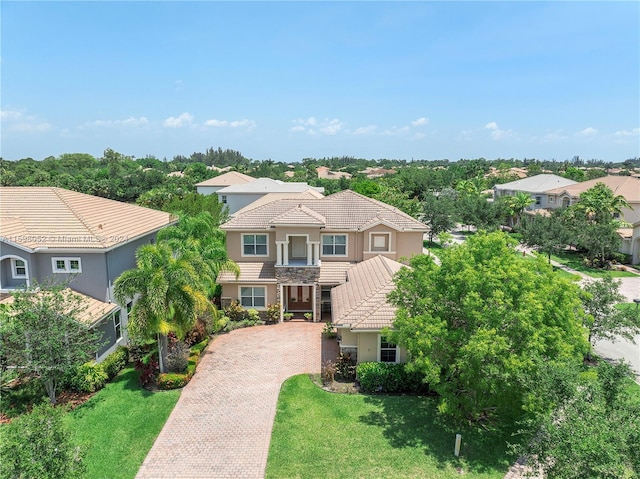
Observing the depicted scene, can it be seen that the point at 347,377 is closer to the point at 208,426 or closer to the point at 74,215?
the point at 208,426

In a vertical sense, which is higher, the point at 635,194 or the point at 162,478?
the point at 635,194

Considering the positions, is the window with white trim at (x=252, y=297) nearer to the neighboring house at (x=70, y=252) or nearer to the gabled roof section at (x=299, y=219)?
the gabled roof section at (x=299, y=219)

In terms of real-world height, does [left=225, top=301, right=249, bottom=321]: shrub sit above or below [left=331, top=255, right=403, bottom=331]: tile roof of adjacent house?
below

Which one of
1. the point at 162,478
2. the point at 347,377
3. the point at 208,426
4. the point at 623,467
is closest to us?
the point at 623,467

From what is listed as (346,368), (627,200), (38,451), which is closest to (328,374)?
(346,368)

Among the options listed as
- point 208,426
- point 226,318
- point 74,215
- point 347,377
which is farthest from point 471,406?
point 74,215

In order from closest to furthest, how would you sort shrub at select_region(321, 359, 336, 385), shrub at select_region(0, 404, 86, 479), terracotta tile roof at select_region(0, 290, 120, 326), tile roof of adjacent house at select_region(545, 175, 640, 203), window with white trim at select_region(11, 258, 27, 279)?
1. shrub at select_region(0, 404, 86, 479)
2. terracotta tile roof at select_region(0, 290, 120, 326)
3. shrub at select_region(321, 359, 336, 385)
4. window with white trim at select_region(11, 258, 27, 279)
5. tile roof of adjacent house at select_region(545, 175, 640, 203)

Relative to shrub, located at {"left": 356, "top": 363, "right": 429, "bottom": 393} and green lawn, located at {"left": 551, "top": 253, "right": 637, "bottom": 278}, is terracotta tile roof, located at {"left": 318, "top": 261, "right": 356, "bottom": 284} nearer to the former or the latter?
shrub, located at {"left": 356, "top": 363, "right": 429, "bottom": 393}

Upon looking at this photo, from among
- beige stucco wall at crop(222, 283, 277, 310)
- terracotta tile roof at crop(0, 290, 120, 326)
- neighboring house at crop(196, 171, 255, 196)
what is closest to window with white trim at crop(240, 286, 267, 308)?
beige stucco wall at crop(222, 283, 277, 310)

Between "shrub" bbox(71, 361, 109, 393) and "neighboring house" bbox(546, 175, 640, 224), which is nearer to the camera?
"shrub" bbox(71, 361, 109, 393)
